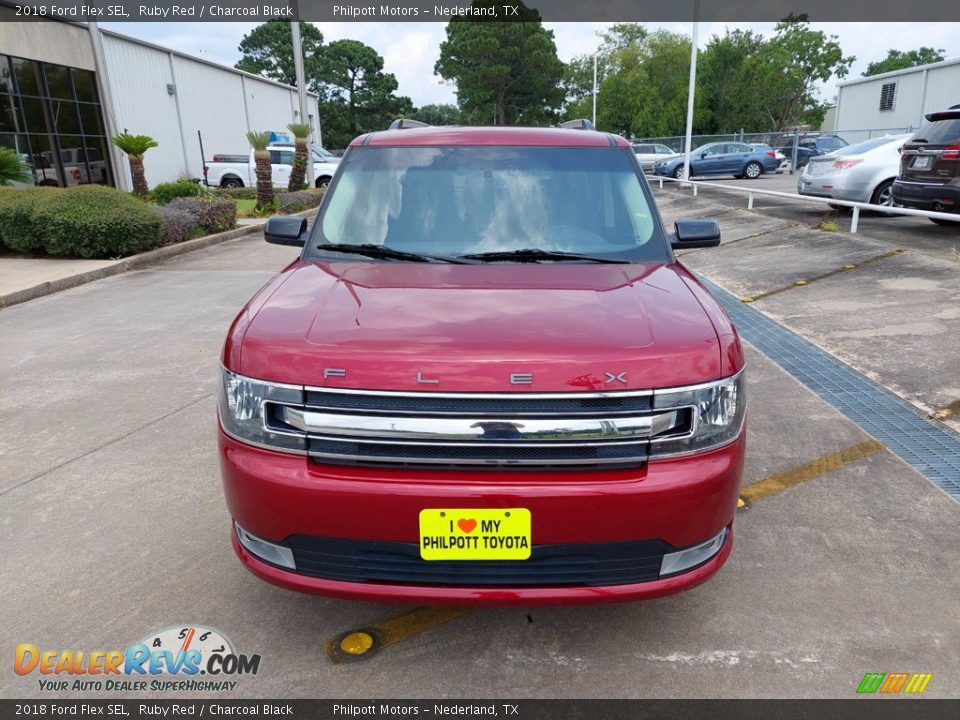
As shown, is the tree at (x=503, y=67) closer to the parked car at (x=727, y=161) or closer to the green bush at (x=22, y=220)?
the parked car at (x=727, y=161)

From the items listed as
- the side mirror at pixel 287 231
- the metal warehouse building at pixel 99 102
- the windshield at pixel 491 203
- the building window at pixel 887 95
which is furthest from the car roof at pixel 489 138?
the building window at pixel 887 95

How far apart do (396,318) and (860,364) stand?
4698 millimetres

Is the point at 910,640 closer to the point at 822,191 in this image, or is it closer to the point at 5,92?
the point at 822,191

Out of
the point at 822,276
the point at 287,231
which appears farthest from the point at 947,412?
the point at 822,276

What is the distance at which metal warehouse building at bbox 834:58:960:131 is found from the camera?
27.0 meters

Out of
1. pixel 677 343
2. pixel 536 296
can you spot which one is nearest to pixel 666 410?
pixel 677 343

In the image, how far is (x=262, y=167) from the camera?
1839cm

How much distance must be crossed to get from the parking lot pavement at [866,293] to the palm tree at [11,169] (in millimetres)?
12491

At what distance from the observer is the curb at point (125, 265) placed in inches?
357

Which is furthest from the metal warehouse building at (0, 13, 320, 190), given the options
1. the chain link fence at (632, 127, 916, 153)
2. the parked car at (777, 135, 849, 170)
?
the parked car at (777, 135, 849, 170)

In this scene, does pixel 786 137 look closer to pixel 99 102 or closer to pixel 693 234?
pixel 99 102

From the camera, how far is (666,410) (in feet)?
7.34

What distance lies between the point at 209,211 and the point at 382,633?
45.7ft

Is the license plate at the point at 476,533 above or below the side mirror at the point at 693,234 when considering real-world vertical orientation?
below
